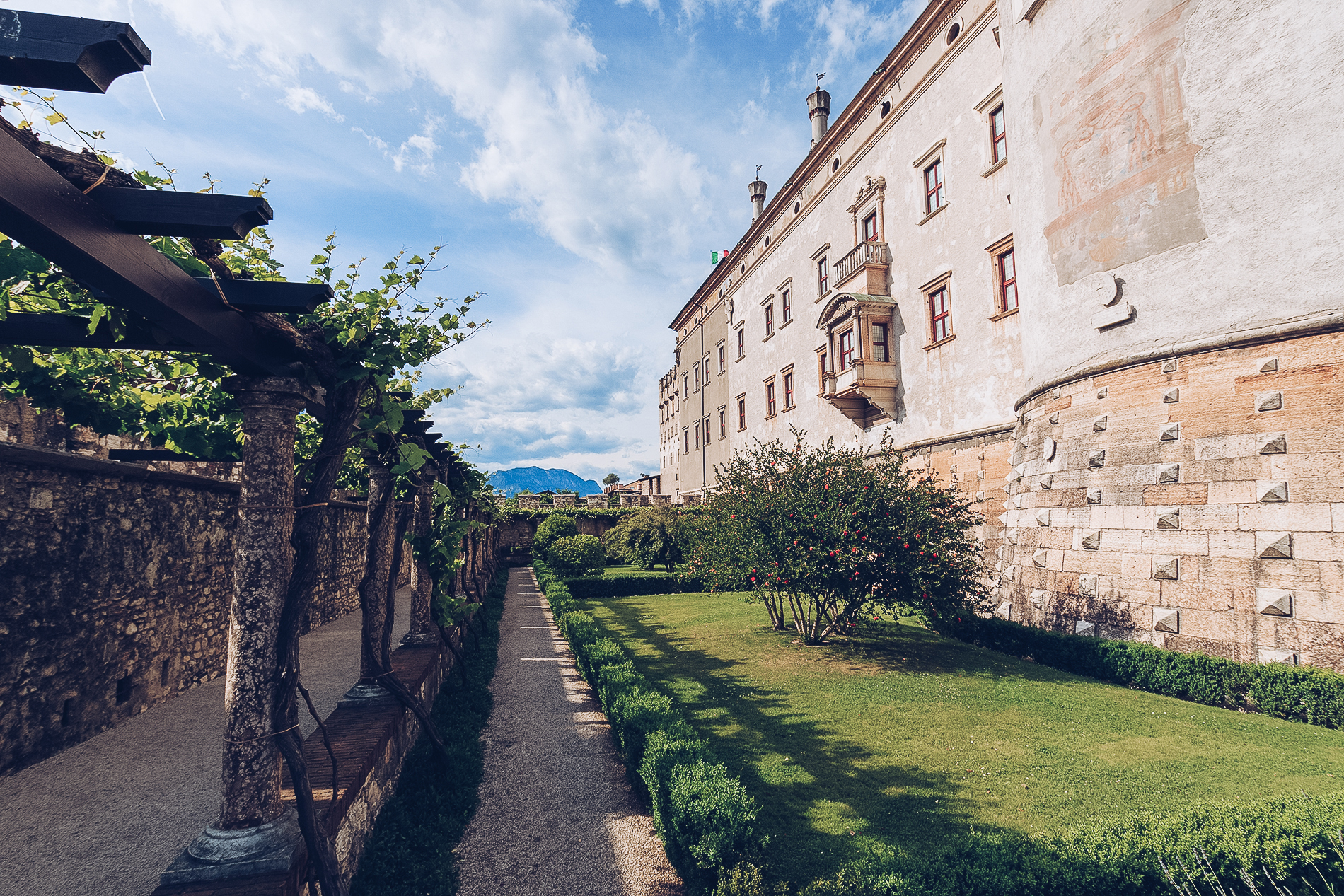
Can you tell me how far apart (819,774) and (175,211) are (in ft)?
21.7

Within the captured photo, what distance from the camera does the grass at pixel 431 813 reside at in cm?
434

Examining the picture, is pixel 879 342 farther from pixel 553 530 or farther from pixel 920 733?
pixel 553 530

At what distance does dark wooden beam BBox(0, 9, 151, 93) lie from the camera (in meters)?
1.89

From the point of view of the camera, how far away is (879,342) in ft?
65.5

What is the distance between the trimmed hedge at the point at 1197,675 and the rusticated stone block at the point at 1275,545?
150cm

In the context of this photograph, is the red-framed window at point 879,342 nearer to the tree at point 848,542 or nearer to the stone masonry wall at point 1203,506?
the stone masonry wall at point 1203,506

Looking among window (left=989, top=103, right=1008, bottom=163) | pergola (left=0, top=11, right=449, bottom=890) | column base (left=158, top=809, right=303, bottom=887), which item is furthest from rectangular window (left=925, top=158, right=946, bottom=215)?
column base (left=158, top=809, right=303, bottom=887)

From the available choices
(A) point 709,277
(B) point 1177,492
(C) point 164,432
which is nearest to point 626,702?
(C) point 164,432

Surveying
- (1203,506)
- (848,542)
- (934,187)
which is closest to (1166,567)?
(1203,506)

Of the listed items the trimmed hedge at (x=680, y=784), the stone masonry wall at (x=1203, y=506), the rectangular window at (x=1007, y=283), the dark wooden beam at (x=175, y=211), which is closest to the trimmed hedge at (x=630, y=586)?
the stone masonry wall at (x=1203, y=506)

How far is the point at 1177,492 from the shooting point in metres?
9.56

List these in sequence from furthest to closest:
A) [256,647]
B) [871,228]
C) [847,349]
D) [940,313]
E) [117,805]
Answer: [871,228], [847,349], [940,313], [117,805], [256,647]

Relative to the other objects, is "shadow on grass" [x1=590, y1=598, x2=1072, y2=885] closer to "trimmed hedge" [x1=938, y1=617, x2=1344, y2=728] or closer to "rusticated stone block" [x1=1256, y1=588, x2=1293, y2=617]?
"trimmed hedge" [x1=938, y1=617, x2=1344, y2=728]

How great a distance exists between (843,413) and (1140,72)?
12860 mm
